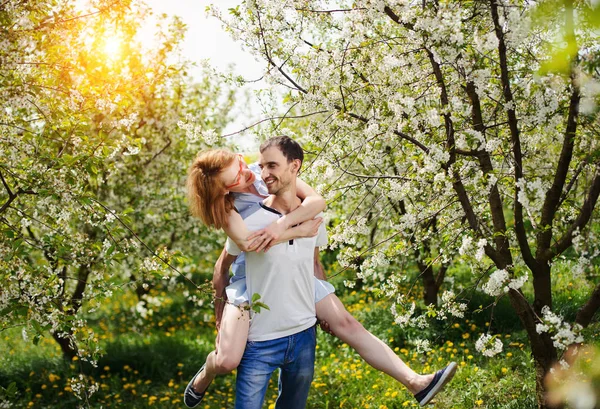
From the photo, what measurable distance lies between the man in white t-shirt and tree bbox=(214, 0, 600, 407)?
2.76 feet

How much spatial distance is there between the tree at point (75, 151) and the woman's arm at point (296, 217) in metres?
0.39

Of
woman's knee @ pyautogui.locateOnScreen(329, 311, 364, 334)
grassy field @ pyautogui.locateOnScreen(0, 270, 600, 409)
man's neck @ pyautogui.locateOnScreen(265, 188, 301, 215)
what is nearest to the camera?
man's neck @ pyautogui.locateOnScreen(265, 188, 301, 215)

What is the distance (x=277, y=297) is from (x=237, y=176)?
602mm

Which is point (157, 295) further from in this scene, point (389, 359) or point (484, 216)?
point (389, 359)

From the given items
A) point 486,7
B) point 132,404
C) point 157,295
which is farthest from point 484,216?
point 157,295

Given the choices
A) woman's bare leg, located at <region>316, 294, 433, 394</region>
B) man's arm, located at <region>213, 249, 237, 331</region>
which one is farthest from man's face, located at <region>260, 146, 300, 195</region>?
woman's bare leg, located at <region>316, 294, 433, 394</region>

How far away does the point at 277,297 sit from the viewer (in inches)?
115

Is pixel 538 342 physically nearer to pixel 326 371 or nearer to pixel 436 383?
pixel 436 383

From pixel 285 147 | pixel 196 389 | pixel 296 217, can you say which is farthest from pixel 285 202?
pixel 196 389

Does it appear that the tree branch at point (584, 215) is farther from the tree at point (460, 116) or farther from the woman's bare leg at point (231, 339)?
the woman's bare leg at point (231, 339)

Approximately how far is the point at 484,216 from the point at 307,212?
2.20m

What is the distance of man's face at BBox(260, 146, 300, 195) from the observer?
9.71 ft

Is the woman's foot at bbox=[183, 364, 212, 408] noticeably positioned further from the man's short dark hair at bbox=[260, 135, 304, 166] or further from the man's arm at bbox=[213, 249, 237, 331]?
the man's short dark hair at bbox=[260, 135, 304, 166]

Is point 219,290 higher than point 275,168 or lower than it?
lower
